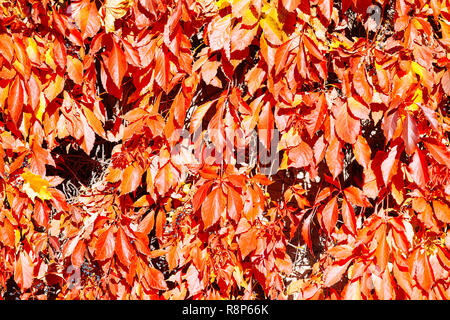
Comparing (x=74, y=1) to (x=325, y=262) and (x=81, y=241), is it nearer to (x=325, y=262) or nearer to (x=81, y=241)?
(x=81, y=241)

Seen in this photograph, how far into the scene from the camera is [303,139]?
1108 mm

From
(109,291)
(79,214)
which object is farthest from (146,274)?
(79,214)

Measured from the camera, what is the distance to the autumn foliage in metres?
1.04

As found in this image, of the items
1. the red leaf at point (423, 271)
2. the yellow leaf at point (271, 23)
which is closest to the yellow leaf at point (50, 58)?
the yellow leaf at point (271, 23)

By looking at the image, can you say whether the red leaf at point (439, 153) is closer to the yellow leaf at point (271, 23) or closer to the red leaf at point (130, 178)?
the yellow leaf at point (271, 23)

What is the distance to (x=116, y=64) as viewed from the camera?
108 cm

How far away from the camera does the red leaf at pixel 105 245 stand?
1128mm

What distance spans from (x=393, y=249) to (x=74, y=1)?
1115 millimetres

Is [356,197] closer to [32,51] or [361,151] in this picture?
[361,151]

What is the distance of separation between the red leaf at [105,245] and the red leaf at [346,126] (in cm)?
70

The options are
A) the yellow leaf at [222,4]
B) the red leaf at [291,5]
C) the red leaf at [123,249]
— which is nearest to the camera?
the red leaf at [291,5]

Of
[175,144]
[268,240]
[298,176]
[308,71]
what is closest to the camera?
[308,71]

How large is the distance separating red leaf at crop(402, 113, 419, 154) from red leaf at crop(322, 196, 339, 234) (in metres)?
0.25

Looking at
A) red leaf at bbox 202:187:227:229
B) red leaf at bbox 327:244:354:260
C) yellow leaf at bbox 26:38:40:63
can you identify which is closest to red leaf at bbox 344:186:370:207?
red leaf at bbox 327:244:354:260
